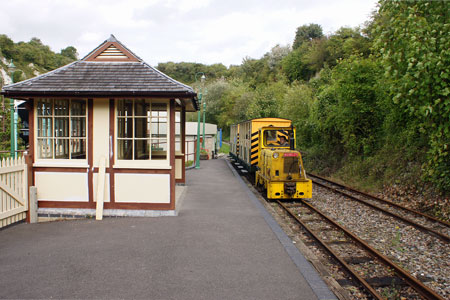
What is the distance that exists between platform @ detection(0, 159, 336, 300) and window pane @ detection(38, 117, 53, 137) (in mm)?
2214

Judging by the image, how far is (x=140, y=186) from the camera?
856 centimetres

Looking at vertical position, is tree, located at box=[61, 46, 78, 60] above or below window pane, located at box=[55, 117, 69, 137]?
above

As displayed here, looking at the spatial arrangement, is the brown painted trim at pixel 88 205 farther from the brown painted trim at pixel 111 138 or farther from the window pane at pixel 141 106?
the window pane at pixel 141 106

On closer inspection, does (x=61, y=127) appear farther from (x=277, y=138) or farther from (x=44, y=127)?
(x=277, y=138)

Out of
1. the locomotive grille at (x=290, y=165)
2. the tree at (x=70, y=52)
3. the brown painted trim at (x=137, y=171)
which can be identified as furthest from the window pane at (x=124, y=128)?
the tree at (x=70, y=52)

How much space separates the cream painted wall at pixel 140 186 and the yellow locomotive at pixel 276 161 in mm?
4230

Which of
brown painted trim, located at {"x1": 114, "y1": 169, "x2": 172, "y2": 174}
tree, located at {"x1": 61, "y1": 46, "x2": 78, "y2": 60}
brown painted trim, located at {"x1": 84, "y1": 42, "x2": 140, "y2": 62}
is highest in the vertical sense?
tree, located at {"x1": 61, "y1": 46, "x2": 78, "y2": 60}

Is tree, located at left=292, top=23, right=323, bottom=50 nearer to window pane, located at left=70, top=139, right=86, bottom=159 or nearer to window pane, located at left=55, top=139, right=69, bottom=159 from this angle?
window pane, located at left=70, top=139, right=86, bottom=159

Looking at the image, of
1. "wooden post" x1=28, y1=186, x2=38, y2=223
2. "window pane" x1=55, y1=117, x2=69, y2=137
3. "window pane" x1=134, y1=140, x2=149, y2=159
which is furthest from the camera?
"window pane" x1=134, y1=140, x2=149, y2=159

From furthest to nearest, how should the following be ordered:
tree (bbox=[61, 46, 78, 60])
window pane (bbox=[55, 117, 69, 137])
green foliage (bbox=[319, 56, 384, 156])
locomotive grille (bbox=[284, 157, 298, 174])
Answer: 1. tree (bbox=[61, 46, 78, 60])
2. green foliage (bbox=[319, 56, 384, 156])
3. locomotive grille (bbox=[284, 157, 298, 174])
4. window pane (bbox=[55, 117, 69, 137])

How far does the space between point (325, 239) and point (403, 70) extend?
5047mm

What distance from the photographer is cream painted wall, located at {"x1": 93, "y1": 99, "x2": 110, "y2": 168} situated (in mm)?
8469

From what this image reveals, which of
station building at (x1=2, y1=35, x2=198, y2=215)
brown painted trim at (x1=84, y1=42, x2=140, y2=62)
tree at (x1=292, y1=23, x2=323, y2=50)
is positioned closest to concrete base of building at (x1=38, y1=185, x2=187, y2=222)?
station building at (x1=2, y1=35, x2=198, y2=215)

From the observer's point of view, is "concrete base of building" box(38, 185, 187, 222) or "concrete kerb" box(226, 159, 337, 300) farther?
"concrete base of building" box(38, 185, 187, 222)
